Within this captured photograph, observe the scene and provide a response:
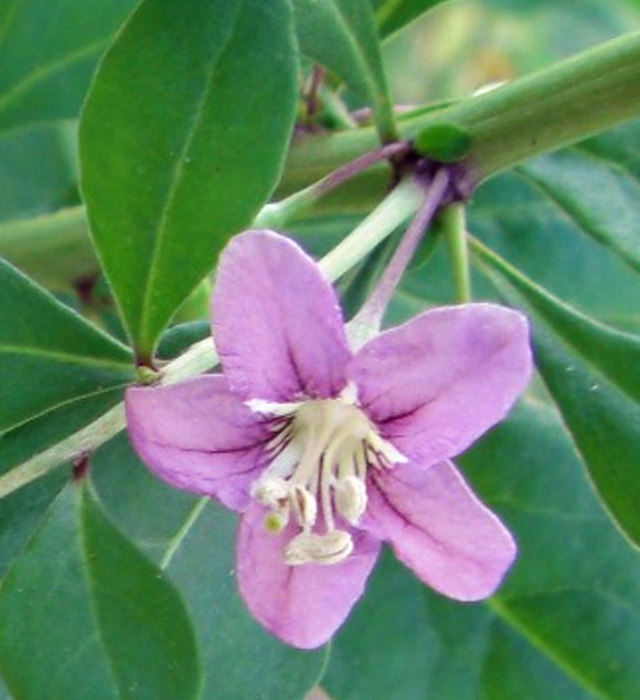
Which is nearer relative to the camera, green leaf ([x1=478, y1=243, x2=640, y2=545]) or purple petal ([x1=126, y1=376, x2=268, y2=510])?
purple petal ([x1=126, y1=376, x2=268, y2=510])

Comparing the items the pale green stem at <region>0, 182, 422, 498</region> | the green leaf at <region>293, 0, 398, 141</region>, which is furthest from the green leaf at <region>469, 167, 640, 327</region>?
the pale green stem at <region>0, 182, 422, 498</region>

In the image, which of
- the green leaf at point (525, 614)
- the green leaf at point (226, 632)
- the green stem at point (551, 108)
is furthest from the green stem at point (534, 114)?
the green leaf at point (525, 614)

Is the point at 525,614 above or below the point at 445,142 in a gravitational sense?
below

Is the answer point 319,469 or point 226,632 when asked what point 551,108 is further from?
point 226,632

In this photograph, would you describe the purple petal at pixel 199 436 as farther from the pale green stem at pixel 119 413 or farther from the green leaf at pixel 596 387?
the green leaf at pixel 596 387

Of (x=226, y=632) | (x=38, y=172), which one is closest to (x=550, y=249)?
(x=38, y=172)

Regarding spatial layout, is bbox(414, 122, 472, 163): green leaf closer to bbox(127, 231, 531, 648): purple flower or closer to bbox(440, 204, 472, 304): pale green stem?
bbox(440, 204, 472, 304): pale green stem
